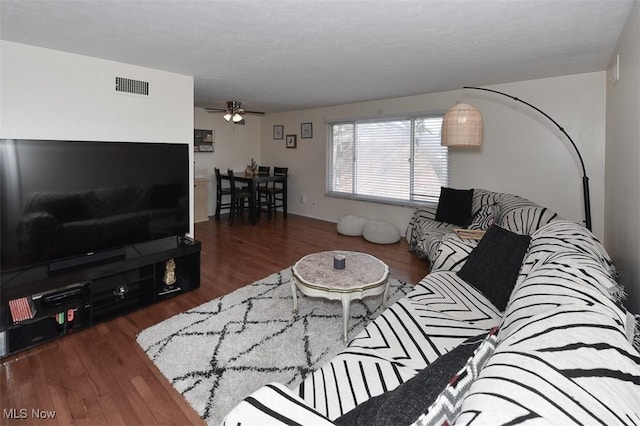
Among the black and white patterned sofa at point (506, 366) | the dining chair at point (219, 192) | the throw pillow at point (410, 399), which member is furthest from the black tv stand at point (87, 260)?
the dining chair at point (219, 192)

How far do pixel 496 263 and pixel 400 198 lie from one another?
3.34m

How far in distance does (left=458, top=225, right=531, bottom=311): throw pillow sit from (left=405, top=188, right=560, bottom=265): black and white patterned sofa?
1.55 ft

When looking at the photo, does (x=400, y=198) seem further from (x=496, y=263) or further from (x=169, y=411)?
(x=169, y=411)

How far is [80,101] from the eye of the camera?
2.73m

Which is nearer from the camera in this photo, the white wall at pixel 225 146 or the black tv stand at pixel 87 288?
the black tv stand at pixel 87 288

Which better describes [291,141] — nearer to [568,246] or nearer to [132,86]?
[132,86]

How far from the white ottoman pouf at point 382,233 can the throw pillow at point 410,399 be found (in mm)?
3738

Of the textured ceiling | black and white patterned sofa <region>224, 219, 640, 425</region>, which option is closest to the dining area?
the textured ceiling

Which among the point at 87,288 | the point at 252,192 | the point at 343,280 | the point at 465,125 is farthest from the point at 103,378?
the point at 252,192

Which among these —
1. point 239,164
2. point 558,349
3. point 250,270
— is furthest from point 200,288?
point 239,164

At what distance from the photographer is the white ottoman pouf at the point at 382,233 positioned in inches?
193

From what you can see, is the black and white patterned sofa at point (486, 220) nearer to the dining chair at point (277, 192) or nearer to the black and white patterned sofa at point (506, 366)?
the black and white patterned sofa at point (506, 366)

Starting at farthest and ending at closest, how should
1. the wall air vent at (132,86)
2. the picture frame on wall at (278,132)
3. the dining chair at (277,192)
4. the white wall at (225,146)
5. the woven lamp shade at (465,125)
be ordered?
the picture frame on wall at (278,132)
the dining chair at (277,192)
the white wall at (225,146)
the woven lamp shade at (465,125)
the wall air vent at (132,86)

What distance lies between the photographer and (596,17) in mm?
2127
